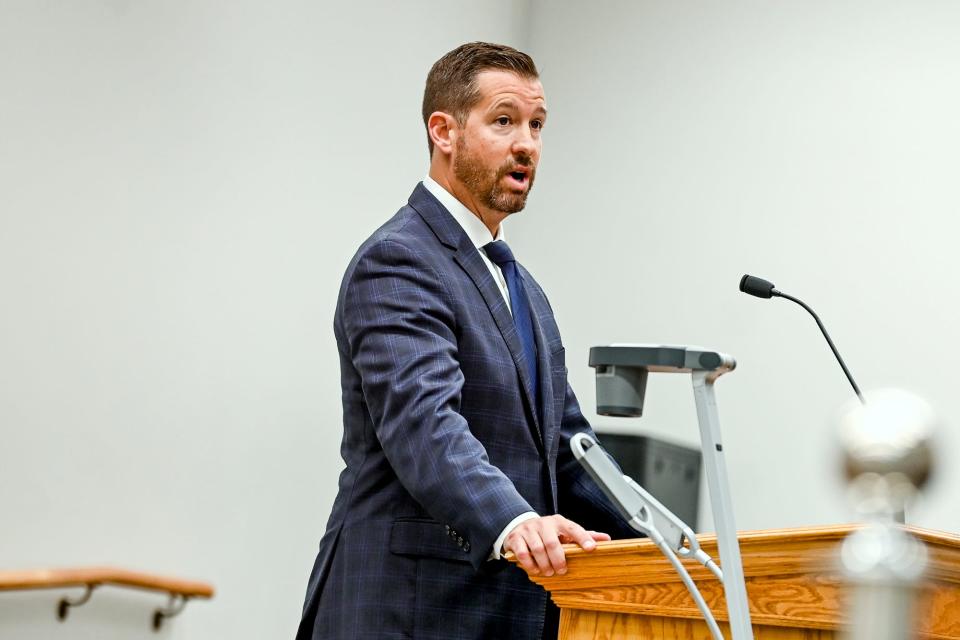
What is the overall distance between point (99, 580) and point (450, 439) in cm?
130

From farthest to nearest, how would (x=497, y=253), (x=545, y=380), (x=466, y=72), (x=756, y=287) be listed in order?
(x=756, y=287) < (x=466, y=72) < (x=497, y=253) < (x=545, y=380)

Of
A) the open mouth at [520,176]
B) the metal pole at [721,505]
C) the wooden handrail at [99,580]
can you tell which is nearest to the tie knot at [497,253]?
the open mouth at [520,176]

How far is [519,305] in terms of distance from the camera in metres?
2.10

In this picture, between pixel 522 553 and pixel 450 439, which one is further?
pixel 450 439

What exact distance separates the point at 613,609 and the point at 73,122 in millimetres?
1792

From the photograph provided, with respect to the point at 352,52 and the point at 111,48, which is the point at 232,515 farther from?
the point at 352,52

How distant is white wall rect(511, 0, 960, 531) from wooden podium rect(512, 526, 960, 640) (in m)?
2.94

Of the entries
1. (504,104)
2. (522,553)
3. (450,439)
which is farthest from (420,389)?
(504,104)

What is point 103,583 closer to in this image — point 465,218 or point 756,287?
point 465,218

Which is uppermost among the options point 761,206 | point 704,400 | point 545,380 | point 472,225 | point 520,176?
point 761,206

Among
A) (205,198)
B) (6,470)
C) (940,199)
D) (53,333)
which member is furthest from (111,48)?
(940,199)

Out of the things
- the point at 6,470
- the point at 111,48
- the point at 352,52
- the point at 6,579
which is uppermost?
the point at 352,52

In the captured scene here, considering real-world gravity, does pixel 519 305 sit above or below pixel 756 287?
below

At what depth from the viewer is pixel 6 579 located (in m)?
2.40
